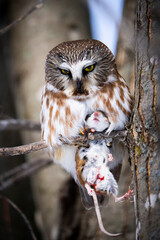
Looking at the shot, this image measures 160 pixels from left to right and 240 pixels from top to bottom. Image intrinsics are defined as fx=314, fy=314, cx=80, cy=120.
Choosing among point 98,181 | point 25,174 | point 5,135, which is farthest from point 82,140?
point 5,135

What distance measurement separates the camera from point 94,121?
2.33m

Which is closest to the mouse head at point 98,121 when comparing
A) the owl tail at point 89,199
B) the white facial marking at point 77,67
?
the white facial marking at point 77,67

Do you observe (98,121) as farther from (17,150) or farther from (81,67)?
(17,150)

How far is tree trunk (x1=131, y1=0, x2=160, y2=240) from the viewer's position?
1.67 meters

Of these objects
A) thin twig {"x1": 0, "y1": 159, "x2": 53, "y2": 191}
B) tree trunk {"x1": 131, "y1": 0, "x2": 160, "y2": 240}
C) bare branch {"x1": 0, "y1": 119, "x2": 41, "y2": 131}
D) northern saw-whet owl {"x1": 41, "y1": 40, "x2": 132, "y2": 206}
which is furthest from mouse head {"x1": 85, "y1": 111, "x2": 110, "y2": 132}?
thin twig {"x1": 0, "y1": 159, "x2": 53, "y2": 191}

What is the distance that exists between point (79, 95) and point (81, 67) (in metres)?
0.22

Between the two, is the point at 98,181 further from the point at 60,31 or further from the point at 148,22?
the point at 60,31

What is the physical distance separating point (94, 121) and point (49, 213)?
1850 mm

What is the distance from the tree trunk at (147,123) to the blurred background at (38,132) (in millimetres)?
1399

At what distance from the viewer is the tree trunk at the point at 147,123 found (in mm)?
1665

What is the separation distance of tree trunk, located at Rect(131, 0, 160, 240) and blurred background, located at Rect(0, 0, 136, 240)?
1.40 meters

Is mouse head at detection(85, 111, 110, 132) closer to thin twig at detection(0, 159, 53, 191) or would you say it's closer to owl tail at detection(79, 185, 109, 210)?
owl tail at detection(79, 185, 109, 210)

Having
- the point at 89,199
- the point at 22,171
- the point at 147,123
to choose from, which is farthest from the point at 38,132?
the point at 147,123

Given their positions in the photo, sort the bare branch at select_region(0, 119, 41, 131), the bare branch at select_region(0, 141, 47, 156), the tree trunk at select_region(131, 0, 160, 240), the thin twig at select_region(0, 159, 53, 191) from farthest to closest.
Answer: the thin twig at select_region(0, 159, 53, 191) → the bare branch at select_region(0, 119, 41, 131) → the bare branch at select_region(0, 141, 47, 156) → the tree trunk at select_region(131, 0, 160, 240)
